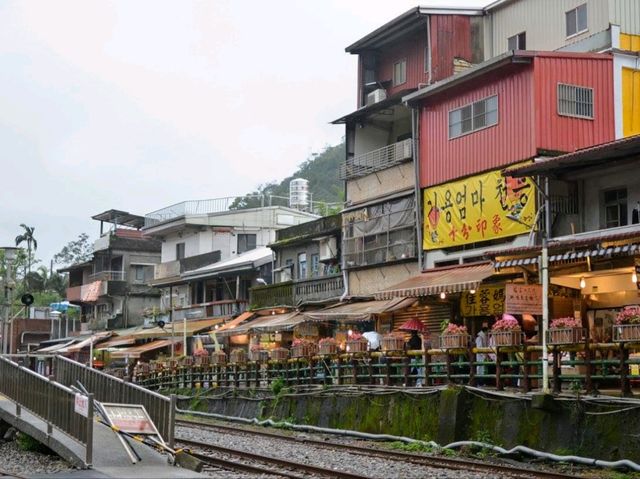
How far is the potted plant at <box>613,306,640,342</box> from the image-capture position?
16578 mm

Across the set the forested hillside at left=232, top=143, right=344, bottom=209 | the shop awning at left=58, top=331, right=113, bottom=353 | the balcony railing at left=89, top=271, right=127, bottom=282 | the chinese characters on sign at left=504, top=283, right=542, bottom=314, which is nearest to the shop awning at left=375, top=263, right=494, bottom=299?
the chinese characters on sign at left=504, top=283, right=542, bottom=314

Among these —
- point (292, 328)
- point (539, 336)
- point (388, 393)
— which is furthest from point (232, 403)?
point (539, 336)

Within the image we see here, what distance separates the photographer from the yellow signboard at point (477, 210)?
26.4m

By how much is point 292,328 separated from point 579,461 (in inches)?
709

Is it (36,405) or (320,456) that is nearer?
(36,405)

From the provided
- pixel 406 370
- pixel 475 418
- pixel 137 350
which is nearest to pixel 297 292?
pixel 137 350

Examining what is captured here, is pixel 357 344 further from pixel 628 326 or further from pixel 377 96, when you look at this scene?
pixel 377 96

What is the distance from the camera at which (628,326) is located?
16.7m

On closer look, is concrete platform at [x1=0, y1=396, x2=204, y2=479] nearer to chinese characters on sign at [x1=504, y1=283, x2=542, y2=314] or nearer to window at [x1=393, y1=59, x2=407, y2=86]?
chinese characters on sign at [x1=504, y1=283, x2=542, y2=314]

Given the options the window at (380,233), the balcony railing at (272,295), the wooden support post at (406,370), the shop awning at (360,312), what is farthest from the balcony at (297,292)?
the wooden support post at (406,370)

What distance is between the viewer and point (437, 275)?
29.0 metres

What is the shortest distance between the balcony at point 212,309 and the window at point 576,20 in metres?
23.0

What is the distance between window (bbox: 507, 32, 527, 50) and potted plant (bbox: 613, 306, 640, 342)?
Answer: 17.4 m

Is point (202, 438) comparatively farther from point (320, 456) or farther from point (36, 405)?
point (36, 405)
